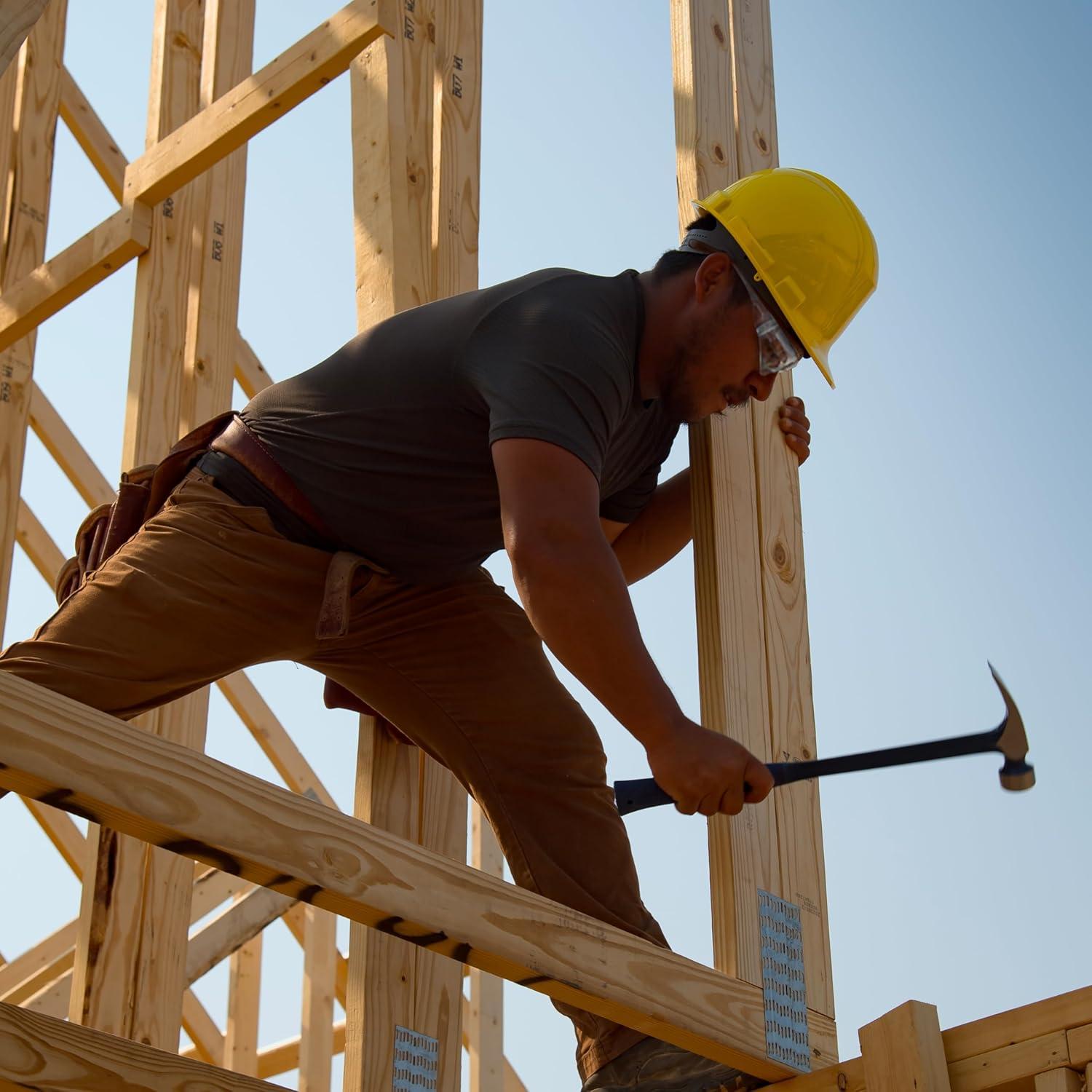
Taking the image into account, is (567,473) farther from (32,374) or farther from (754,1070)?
(32,374)

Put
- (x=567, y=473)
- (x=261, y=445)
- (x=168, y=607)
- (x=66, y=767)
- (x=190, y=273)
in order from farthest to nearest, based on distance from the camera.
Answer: (x=190, y=273)
(x=261, y=445)
(x=168, y=607)
(x=567, y=473)
(x=66, y=767)

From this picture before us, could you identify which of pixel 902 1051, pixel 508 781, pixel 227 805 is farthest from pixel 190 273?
pixel 902 1051

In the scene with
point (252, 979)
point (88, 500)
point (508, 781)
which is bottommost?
point (508, 781)

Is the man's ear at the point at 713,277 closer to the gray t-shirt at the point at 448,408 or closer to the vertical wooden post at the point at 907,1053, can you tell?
the gray t-shirt at the point at 448,408

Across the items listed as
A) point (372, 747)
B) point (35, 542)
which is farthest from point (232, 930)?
point (372, 747)

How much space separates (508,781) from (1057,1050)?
3.57 ft

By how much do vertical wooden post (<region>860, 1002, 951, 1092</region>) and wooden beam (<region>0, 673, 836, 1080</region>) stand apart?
189 millimetres

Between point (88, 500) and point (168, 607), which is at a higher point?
point (88, 500)

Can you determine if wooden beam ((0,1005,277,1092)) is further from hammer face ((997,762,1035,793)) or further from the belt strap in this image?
hammer face ((997,762,1035,793))

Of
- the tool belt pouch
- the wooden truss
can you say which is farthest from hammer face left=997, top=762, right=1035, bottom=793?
the tool belt pouch

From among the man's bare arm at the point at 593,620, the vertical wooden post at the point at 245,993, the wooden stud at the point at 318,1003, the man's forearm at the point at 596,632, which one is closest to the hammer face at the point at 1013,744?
the man's bare arm at the point at 593,620

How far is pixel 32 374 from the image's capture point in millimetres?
4953

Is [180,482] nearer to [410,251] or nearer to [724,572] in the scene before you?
[410,251]

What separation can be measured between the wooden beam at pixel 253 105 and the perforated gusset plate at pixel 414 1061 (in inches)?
85.2
